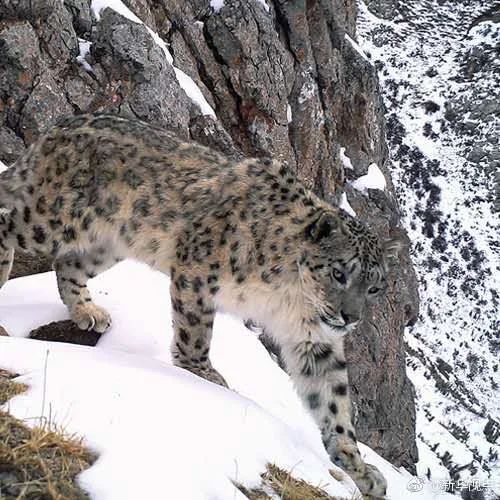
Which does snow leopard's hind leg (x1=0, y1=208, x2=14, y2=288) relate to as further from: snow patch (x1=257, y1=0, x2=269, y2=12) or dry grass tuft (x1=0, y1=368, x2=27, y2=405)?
snow patch (x1=257, y1=0, x2=269, y2=12)

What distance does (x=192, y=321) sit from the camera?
5.80 meters

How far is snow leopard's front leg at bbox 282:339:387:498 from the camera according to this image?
529 centimetres

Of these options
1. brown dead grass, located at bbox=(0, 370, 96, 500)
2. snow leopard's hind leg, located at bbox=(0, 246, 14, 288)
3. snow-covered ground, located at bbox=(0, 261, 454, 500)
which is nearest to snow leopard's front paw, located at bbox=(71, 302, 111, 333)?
snow-covered ground, located at bbox=(0, 261, 454, 500)

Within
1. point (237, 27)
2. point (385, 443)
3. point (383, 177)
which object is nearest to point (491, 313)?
point (383, 177)

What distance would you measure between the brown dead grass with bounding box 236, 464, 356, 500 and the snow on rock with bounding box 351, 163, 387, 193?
56.7ft

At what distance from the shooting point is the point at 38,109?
9672 mm

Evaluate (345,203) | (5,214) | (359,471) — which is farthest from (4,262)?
(345,203)

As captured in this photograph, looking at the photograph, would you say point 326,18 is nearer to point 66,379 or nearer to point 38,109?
point 38,109

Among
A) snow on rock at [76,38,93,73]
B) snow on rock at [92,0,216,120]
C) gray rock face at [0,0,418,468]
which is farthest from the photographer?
snow on rock at [92,0,216,120]

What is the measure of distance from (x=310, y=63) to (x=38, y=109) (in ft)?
33.7

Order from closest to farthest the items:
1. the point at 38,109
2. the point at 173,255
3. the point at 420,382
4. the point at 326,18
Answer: the point at 173,255 → the point at 38,109 → the point at 326,18 → the point at 420,382

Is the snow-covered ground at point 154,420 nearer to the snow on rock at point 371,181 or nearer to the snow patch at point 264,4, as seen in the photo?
the snow patch at point 264,4

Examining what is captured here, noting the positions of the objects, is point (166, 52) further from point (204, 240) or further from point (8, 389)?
point (8, 389)

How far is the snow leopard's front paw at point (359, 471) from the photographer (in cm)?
520
